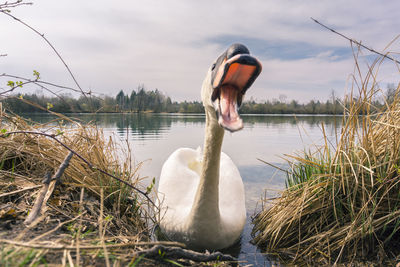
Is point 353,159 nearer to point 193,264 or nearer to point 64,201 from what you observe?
point 193,264

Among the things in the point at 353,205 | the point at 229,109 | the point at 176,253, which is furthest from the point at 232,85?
the point at 353,205

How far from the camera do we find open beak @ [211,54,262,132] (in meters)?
1.98

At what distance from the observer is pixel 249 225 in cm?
443

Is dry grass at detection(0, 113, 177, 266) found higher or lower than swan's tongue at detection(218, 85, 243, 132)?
lower

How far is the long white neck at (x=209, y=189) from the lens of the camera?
3055mm

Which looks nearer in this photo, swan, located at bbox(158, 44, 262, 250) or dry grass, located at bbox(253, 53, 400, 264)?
swan, located at bbox(158, 44, 262, 250)

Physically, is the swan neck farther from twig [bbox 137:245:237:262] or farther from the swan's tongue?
twig [bbox 137:245:237:262]

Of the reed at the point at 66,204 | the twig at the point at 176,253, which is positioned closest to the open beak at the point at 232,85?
the twig at the point at 176,253

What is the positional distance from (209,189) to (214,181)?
118 mm

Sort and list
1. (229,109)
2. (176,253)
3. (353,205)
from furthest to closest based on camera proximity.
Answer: (353,205), (229,109), (176,253)

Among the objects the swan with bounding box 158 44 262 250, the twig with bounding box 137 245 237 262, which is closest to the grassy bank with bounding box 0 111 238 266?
the twig with bounding box 137 245 237 262

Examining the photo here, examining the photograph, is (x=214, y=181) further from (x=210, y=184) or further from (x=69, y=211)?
(x=69, y=211)

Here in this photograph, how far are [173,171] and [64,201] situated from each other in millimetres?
1964

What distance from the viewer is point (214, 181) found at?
3.13 metres
